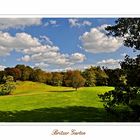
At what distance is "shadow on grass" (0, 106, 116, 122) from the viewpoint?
6.69 metres

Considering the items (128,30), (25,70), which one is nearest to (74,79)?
(25,70)

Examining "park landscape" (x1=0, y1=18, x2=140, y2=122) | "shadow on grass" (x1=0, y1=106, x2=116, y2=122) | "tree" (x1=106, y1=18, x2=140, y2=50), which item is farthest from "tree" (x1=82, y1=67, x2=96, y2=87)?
"tree" (x1=106, y1=18, x2=140, y2=50)

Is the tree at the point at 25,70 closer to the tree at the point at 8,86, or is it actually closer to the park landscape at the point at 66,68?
the park landscape at the point at 66,68

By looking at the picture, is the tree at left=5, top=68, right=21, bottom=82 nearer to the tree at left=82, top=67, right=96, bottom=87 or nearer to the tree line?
the tree line

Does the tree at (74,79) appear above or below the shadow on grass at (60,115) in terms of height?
above

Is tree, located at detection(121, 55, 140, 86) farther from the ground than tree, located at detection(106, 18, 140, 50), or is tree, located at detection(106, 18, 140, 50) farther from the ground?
tree, located at detection(106, 18, 140, 50)

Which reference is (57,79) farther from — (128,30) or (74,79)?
(128,30)

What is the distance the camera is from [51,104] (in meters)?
6.75

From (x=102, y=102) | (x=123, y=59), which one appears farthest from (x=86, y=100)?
(x=123, y=59)

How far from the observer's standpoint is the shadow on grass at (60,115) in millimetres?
6691

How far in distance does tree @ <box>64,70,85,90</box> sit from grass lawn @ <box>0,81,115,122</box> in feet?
0.18

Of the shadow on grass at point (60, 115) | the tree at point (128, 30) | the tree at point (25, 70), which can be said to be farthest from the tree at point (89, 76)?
the tree at point (25, 70)
